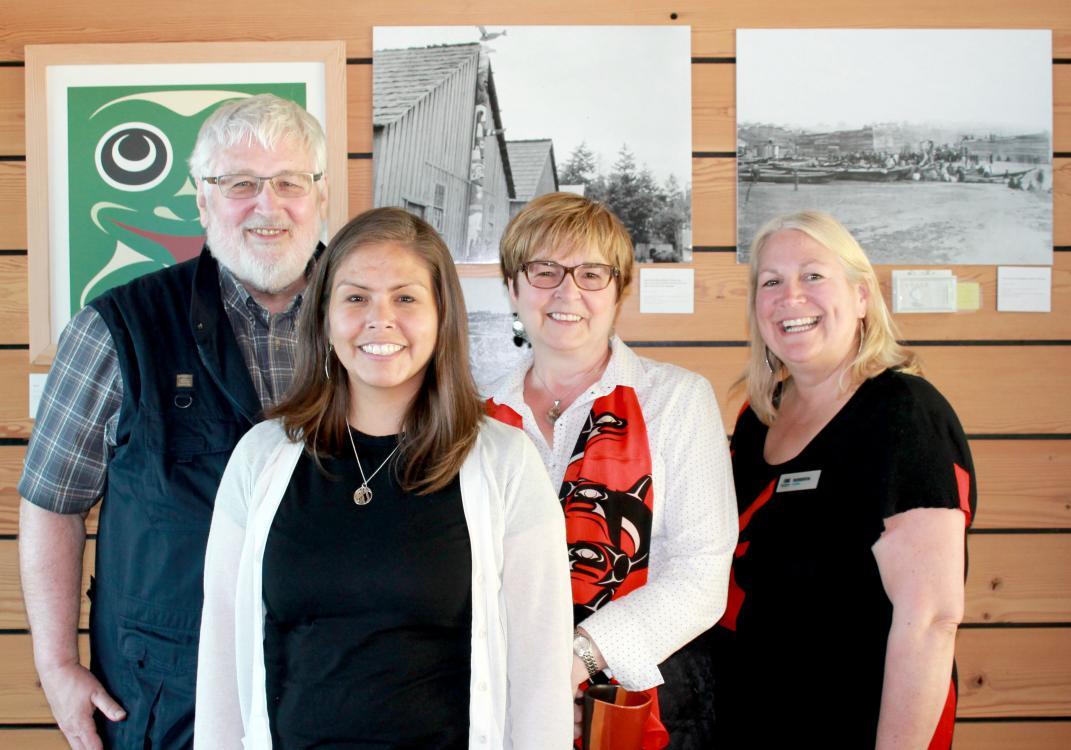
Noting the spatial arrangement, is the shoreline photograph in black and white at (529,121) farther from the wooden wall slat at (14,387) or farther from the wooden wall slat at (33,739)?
the wooden wall slat at (33,739)

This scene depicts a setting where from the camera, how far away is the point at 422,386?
5.09 ft

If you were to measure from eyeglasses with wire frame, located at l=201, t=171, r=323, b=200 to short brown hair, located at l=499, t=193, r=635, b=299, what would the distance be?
0.48 m

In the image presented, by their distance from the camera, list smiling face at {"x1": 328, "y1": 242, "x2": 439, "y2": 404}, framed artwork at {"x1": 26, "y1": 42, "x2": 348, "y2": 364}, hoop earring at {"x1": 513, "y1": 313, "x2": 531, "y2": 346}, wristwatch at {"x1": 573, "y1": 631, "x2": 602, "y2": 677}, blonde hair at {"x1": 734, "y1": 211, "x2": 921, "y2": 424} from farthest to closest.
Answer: framed artwork at {"x1": 26, "y1": 42, "x2": 348, "y2": 364}, hoop earring at {"x1": 513, "y1": 313, "x2": 531, "y2": 346}, blonde hair at {"x1": 734, "y1": 211, "x2": 921, "y2": 424}, wristwatch at {"x1": 573, "y1": 631, "x2": 602, "y2": 677}, smiling face at {"x1": 328, "y1": 242, "x2": 439, "y2": 404}

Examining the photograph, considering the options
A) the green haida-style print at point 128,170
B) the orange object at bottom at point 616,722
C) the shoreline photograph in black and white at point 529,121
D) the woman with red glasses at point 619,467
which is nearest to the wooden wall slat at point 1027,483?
the shoreline photograph in black and white at point 529,121

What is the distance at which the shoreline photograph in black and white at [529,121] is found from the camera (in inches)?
101

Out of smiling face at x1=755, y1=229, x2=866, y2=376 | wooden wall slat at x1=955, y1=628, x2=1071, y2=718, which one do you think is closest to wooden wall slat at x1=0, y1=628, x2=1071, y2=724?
wooden wall slat at x1=955, y1=628, x2=1071, y2=718

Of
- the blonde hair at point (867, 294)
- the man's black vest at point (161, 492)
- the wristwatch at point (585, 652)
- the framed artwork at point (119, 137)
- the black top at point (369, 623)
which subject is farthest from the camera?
the framed artwork at point (119, 137)

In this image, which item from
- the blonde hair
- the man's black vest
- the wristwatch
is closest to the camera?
the wristwatch

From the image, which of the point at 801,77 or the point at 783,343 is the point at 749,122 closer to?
the point at 801,77

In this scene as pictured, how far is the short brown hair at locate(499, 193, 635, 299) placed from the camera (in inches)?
70.7

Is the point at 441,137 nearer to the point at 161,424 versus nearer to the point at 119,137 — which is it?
the point at 119,137

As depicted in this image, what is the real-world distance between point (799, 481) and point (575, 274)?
0.64 metres

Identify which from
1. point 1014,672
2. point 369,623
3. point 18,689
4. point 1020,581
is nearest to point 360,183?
point 369,623

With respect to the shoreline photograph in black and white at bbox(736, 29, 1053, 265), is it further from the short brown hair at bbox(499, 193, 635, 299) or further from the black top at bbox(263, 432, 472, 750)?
the black top at bbox(263, 432, 472, 750)
